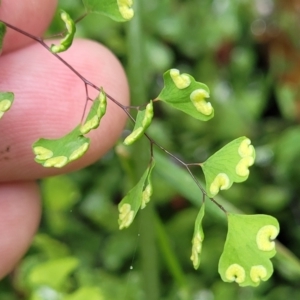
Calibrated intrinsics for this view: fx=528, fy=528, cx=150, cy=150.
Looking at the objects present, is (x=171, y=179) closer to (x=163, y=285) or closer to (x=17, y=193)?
(x=17, y=193)

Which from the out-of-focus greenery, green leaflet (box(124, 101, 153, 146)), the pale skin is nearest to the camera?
green leaflet (box(124, 101, 153, 146))

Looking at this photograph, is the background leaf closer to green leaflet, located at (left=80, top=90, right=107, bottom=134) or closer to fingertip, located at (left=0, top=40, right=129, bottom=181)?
fingertip, located at (left=0, top=40, right=129, bottom=181)

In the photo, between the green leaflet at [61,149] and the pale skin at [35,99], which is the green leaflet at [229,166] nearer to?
the green leaflet at [61,149]

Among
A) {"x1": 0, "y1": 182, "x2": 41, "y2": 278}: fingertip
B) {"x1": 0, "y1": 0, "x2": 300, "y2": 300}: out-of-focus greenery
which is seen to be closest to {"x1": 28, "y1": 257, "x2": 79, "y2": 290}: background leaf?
{"x1": 0, "y1": 0, "x2": 300, "y2": 300}: out-of-focus greenery

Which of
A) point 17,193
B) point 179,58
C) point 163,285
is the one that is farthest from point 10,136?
point 179,58

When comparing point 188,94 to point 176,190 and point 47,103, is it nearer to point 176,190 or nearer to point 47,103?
point 47,103

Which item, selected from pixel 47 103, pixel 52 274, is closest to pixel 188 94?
pixel 47 103
